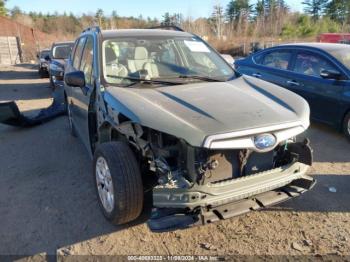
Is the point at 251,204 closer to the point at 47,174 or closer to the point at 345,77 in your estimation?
the point at 47,174

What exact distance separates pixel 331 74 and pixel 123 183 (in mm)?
4165

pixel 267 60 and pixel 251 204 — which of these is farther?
pixel 267 60

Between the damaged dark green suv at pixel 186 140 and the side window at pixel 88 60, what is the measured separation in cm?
6

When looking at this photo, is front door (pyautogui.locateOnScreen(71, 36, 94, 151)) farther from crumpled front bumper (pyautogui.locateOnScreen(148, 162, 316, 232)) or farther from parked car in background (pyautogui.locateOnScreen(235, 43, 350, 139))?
parked car in background (pyautogui.locateOnScreen(235, 43, 350, 139))

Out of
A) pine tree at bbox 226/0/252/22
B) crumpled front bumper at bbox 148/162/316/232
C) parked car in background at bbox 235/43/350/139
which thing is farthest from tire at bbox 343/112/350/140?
pine tree at bbox 226/0/252/22

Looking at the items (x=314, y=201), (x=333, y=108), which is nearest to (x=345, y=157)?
(x=333, y=108)

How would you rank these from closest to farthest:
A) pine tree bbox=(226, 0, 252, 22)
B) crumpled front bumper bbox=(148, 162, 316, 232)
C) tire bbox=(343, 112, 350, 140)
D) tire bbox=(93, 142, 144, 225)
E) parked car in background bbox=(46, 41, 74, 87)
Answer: crumpled front bumper bbox=(148, 162, 316, 232) → tire bbox=(93, 142, 144, 225) → tire bbox=(343, 112, 350, 140) → parked car in background bbox=(46, 41, 74, 87) → pine tree bbox=(226, 0, 252, 22)

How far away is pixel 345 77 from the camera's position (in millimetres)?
5523

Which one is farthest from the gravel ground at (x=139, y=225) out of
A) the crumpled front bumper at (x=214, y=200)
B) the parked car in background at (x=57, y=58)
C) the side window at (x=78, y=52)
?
the parked car in background at (x=57, y=58)

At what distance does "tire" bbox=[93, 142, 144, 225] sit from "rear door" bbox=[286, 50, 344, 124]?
3897mm

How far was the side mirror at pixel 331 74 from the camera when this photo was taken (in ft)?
18.3

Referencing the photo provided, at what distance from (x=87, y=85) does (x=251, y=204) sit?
2.35m

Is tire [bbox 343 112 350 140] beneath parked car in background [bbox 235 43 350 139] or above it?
beneath

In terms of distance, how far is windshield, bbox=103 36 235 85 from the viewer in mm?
3875
